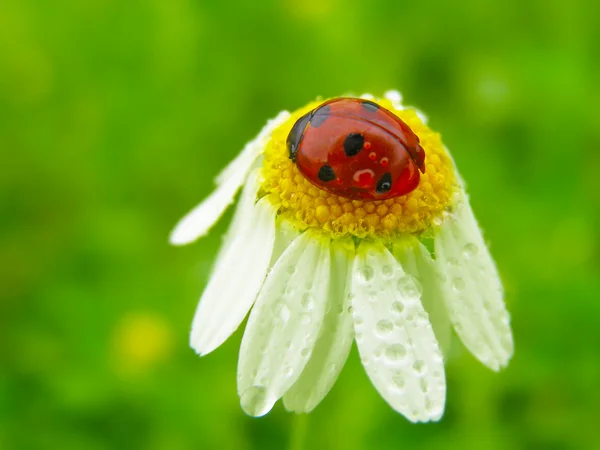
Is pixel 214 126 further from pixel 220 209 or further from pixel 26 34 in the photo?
pixel 220 209

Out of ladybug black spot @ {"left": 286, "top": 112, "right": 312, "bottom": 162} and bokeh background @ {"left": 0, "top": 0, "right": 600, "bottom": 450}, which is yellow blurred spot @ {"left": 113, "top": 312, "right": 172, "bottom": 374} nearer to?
bokeh background @ {"left": 0, "top": 0, "right": 600, "bottom": 450}

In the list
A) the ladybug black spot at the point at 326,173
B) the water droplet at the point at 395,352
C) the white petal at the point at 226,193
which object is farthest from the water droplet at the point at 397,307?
the white petal at the point at 226,193

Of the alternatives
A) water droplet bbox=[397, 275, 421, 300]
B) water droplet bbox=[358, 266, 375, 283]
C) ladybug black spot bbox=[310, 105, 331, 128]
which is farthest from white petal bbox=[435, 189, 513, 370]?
ladybug black spot bbox=[310, 105, 331, 128]

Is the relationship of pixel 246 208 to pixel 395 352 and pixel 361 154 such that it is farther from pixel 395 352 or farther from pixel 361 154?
pixel 395 352

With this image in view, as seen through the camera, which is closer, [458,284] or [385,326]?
[385,326]

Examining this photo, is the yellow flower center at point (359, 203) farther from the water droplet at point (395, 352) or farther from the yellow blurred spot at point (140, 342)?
the yellow blurred spot at point (140, 342)

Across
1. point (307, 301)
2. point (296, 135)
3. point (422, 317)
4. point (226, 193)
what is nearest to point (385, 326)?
point (422, 317)
